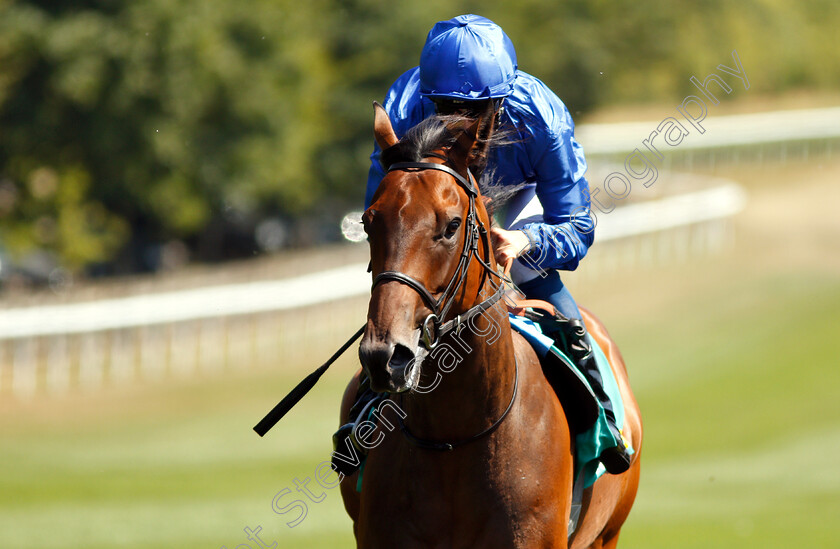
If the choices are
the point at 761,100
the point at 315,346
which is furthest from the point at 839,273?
the point at 761,100

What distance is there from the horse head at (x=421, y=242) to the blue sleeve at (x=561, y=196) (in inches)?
23.4

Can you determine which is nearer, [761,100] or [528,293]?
[528,293]

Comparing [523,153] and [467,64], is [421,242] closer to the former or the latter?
[467,64]

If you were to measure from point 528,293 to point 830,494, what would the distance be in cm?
687

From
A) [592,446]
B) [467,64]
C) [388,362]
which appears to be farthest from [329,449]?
[388,362]

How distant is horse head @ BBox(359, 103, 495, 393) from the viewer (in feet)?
9.35

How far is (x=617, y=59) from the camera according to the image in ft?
140

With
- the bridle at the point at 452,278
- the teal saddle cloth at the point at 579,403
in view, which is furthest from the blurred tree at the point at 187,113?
the bridle at the point at 452,278

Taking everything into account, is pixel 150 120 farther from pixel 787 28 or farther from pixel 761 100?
pixel 787 28

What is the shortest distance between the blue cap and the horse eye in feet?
2.25

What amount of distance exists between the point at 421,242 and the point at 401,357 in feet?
1.13

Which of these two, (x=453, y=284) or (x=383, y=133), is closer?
(x=453, y=284)

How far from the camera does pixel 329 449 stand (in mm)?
11555

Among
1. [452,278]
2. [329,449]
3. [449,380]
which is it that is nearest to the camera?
[452,278]
